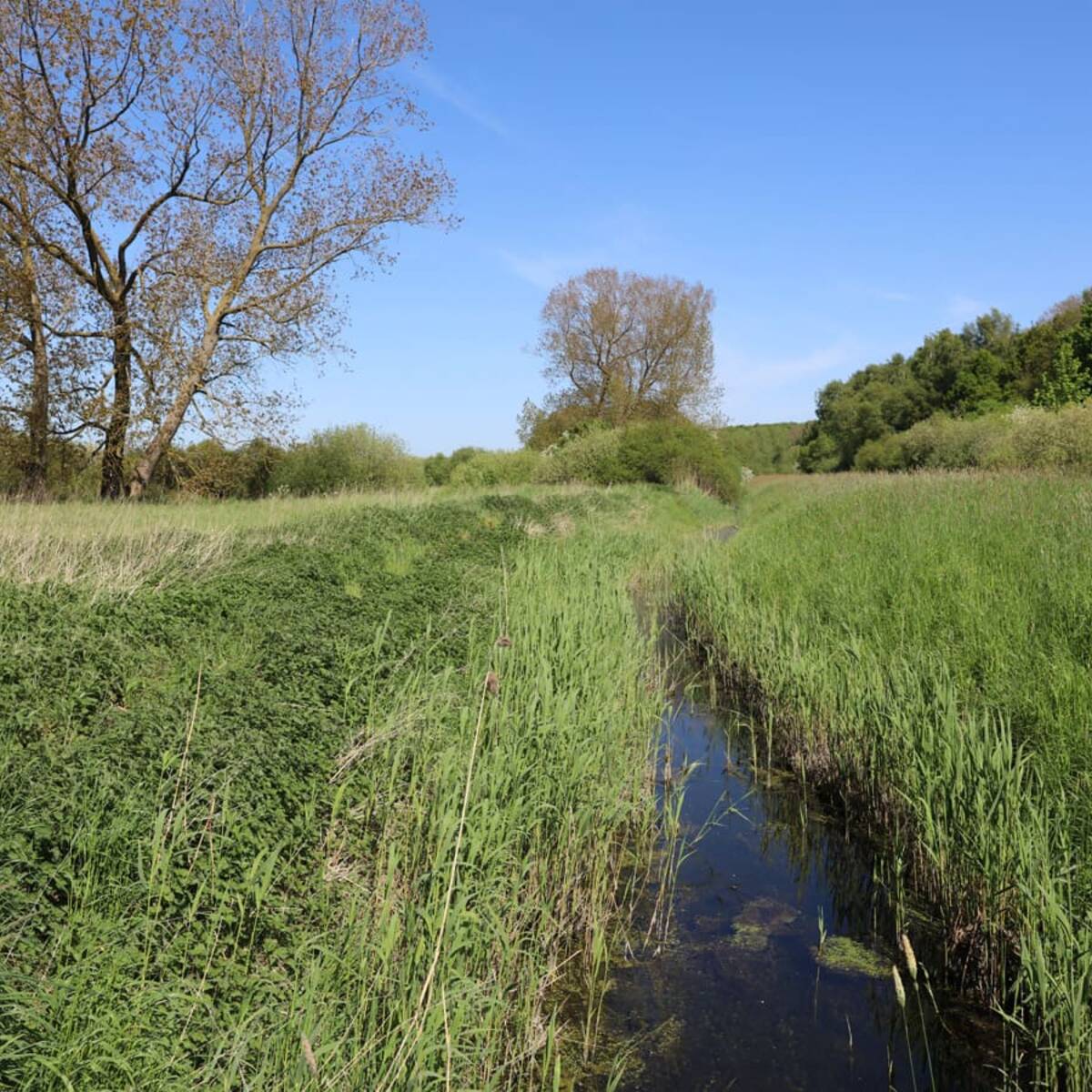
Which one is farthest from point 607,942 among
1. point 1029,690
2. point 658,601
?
point 658,601

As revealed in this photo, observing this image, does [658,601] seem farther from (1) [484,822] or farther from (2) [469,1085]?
(2) [469,1085]

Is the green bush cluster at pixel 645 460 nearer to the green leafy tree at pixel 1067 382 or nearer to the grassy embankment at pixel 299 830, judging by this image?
the green leafy tree at pixel 1067 382

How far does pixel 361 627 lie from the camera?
6488mm

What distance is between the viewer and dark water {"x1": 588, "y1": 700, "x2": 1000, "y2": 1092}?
10.5 ft

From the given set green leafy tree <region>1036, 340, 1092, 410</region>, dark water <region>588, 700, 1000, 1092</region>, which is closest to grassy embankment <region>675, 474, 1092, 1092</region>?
dark water <region>588, 700, 1000, 1092</region>

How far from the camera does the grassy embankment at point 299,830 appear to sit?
2473 millimetres

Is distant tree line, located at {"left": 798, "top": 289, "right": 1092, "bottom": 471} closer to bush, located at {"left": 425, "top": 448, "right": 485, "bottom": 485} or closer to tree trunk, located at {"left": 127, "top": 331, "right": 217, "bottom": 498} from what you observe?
bush, located at {"left": 425, "top": 448, "right": 485, "bottom": 485}

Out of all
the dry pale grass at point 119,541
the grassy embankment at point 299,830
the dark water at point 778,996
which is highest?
the dry pale grass at point 119,541

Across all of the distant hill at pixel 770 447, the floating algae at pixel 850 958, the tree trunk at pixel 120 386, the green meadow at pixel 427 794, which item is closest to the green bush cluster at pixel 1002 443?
the green meadow at pixel 427 794

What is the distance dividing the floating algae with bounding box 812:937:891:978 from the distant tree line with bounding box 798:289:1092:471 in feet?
121

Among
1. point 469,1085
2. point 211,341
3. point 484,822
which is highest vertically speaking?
point 211,341

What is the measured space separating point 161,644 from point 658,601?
25.5 ft

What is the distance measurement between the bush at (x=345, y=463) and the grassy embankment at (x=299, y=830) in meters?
18.7

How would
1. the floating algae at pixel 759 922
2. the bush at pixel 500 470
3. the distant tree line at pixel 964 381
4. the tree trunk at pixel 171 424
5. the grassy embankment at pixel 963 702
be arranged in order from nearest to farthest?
the grassy embankment at pixel 963 702, the floating algae at pixel 759 922, the tree trunk at pixel 171 424, the bush at pixel 500 470, the distant tree line at pixel 964 381
